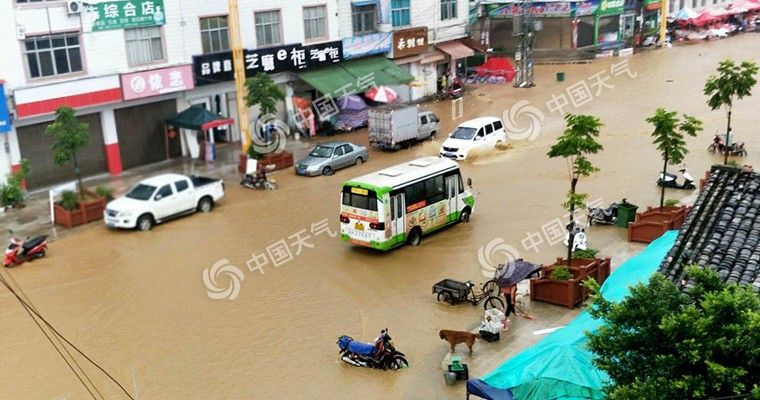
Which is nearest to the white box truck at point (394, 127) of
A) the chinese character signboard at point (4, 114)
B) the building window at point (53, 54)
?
the building window at point (53, 54)

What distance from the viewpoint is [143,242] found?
22.7 m

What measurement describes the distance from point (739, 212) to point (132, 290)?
1383cm

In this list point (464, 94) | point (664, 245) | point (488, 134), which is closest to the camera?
point (664, 245)

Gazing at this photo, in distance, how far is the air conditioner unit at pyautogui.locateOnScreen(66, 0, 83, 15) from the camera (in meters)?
26.9

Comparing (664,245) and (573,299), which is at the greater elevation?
(664,245)

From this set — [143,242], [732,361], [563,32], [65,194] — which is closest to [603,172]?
[143,242]

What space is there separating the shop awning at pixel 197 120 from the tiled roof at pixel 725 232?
21131 mm

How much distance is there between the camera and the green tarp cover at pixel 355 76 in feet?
115

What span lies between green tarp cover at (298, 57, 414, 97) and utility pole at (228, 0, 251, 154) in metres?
4.24

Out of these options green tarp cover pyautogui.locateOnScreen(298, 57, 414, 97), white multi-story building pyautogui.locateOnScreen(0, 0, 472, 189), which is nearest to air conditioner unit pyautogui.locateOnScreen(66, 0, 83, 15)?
white multi-story building pyautogui.locateOnScreen(0, 0, 472, 189)

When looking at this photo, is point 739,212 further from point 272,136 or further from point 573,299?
point 272,136

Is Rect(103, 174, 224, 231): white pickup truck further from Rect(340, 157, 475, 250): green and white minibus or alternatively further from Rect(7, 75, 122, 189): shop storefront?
Rect(340, 157, 475, 250): green and white minibus
